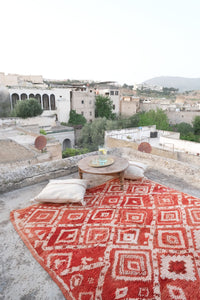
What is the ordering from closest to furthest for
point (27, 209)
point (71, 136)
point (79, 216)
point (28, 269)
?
1. point (28, 269)
2. point (79, 216)
3. point (27, 209)
4. point (71, 136)

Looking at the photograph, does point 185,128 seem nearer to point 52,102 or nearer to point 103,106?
point 103,106

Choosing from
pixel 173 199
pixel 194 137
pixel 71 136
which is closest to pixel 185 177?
pixel 173 199

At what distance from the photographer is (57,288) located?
152 cm

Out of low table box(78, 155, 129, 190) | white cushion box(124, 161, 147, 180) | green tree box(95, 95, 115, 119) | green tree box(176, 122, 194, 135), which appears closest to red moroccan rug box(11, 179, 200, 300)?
low table box(78, 155, 129, 190)

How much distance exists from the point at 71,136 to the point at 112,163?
18810mm

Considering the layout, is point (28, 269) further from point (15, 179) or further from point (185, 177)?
point (185, 177)

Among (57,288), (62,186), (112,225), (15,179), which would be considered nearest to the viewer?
(57,288)

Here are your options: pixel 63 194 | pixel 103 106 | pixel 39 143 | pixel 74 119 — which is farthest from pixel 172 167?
pixel 103 106

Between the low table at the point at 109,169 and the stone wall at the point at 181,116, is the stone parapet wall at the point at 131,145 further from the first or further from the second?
the stone wall at the point at 181,116

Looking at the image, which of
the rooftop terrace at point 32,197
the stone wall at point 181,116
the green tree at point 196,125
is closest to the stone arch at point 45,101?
the stone wall at point 181,116

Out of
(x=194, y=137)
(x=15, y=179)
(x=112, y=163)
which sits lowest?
(x=194, y=137)

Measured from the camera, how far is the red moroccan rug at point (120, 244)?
1.48m

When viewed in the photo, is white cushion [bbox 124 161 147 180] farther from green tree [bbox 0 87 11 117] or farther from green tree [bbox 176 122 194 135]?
green tree [bbox 176 122 194 135]

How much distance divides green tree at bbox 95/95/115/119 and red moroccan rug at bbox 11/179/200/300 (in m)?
25.2
